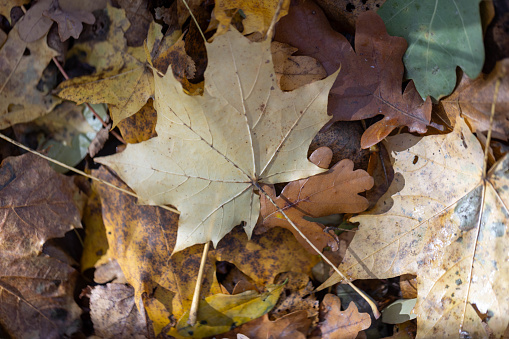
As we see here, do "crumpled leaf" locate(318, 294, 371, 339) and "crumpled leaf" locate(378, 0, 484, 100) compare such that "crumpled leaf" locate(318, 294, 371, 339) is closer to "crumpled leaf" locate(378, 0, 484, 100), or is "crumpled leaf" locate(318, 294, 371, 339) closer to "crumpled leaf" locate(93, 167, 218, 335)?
"crumpled leaf" locate(93, 167, 218, 335)

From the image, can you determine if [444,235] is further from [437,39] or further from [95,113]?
[95,113]

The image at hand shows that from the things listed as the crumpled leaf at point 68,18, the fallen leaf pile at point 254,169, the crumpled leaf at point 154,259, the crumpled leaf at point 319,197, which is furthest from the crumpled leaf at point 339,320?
the crumpled leaf at point 68,18

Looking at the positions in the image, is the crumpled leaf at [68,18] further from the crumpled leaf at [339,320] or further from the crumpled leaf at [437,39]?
the crumpled leaf at [339,320]

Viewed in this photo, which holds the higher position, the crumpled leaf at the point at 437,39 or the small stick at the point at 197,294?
the crumpled leaf at the point at 437,39

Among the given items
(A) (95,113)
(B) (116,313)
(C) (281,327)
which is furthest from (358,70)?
(B) (116,313)

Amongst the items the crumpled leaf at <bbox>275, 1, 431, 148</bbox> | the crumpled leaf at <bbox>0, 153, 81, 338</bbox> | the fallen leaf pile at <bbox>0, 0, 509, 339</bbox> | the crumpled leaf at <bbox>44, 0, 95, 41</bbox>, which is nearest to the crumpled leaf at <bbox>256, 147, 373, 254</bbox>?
the fallen leaf pile at <bbox>0, 0, 509, 339</bbox>

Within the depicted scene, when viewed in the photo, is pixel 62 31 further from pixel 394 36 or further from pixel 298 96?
pixel 394 36
